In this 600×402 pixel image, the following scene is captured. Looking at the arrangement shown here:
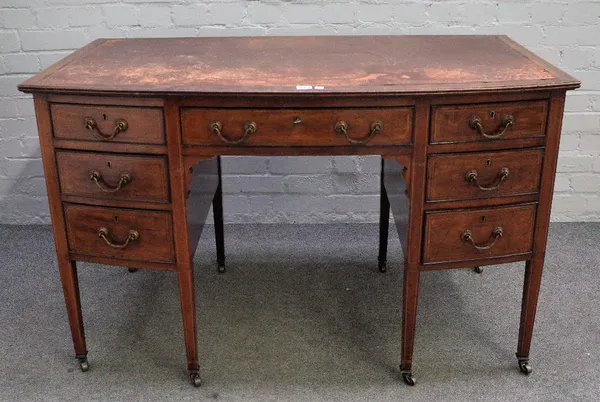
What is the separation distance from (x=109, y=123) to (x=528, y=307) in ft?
4.11

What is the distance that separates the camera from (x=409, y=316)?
6.28 feet

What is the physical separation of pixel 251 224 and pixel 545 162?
1.45 metres

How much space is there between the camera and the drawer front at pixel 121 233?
1.81m

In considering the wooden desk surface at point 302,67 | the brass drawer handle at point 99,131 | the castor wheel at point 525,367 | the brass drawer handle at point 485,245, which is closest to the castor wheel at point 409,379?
the castor wheel at point 525,367

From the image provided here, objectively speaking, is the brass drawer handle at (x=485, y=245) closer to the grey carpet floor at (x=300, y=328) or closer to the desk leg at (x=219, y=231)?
the grey carpet floor at (x=300, y=328)

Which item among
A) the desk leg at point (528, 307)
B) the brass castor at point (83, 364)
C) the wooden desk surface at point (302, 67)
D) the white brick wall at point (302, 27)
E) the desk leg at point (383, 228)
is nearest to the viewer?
the wooden desk surface at point (302, 67)

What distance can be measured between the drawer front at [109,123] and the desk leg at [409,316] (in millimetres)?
747

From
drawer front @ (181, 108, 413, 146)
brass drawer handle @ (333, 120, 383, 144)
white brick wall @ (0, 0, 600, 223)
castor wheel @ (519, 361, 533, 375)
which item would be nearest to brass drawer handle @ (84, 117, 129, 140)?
drawer front @ (181, 108, 413, 146)

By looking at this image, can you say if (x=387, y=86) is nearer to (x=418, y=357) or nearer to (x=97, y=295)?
(x=418, y=357)

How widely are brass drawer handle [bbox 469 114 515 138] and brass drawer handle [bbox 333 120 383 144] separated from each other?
0.23 m

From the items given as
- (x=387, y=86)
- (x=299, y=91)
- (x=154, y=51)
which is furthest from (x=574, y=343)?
(x=154, y=51)

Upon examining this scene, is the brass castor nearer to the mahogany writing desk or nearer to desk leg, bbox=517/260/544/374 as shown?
the mahogany writing desk

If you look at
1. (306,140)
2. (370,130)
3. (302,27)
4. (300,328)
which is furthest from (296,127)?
(302,27)

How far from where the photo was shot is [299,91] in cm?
164
